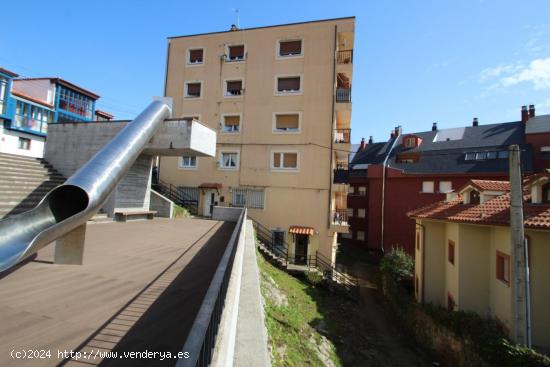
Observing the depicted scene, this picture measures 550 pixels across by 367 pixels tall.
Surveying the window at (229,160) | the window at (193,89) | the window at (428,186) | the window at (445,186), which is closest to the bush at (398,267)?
the window at (428,186)

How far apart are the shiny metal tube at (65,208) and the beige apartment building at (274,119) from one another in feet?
43.1

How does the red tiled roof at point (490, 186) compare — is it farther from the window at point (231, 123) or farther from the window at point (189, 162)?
the window at point (189, 162)

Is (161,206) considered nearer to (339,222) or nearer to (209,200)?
(209,200)

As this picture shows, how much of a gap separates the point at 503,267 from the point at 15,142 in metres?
33.9

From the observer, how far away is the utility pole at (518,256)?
7.64 m

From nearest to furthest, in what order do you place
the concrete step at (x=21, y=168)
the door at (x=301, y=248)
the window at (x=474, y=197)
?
the concrete step at (x=21, y=168) → the window at (x=474, y=197) → the door at (x=301, y=248)

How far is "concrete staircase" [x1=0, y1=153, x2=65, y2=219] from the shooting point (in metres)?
9.68

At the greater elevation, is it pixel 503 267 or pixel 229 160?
pixel 229 160

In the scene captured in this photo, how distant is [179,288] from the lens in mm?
4953

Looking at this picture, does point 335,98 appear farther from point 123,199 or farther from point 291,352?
point 291,352

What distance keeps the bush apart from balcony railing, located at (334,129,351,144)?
29.5 feet

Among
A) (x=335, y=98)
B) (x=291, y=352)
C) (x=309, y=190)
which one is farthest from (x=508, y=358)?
(x=335, y=98)

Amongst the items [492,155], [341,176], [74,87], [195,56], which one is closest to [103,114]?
[74,87]

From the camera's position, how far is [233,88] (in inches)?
895
